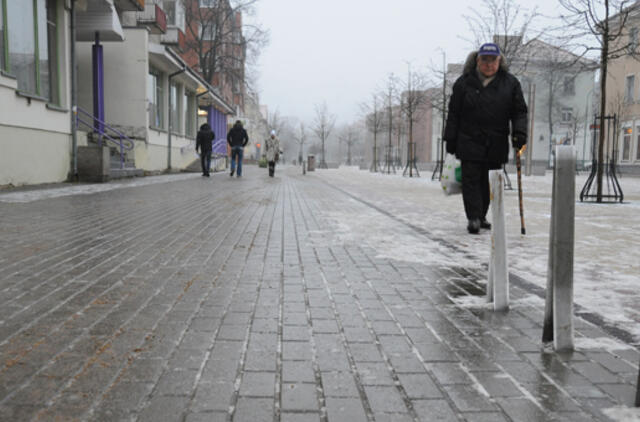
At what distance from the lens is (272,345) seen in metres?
2.73

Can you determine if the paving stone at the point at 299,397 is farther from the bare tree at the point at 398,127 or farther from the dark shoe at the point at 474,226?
the bare tree at the point at 398,127

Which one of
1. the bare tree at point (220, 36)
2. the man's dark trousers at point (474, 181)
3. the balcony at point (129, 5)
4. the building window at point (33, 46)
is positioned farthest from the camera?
the bare tree at point (220, 36)

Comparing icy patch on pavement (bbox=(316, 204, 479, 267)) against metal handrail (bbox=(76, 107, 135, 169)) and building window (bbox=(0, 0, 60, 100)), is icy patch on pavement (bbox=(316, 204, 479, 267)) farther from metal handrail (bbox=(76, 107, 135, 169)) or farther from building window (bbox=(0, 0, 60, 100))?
metal handrail (bbox=(76, 107, 135, 169))

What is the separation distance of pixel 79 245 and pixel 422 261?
325cm

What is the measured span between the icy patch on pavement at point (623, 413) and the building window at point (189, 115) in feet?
97.5

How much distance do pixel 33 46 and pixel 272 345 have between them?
532 inches

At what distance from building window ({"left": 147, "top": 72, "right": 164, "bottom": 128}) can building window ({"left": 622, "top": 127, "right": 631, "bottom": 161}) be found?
32.8 m

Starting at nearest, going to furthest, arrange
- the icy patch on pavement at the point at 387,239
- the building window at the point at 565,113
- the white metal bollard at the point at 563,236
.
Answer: the white metal bollard at the point at 563,236
the icy patch on pavement at the point at 387,239
the building window at the point at 565,113

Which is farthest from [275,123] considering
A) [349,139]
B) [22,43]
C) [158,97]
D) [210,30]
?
[22,43]

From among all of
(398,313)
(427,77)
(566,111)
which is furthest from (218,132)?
(398,313)

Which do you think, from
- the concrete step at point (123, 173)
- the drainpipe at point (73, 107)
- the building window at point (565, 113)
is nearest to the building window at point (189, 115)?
the concrete step at point (123, 173)

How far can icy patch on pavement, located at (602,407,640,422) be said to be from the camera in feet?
6.50

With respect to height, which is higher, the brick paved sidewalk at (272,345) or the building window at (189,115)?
the building window at (189,115)

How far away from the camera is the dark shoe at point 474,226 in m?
6.64
